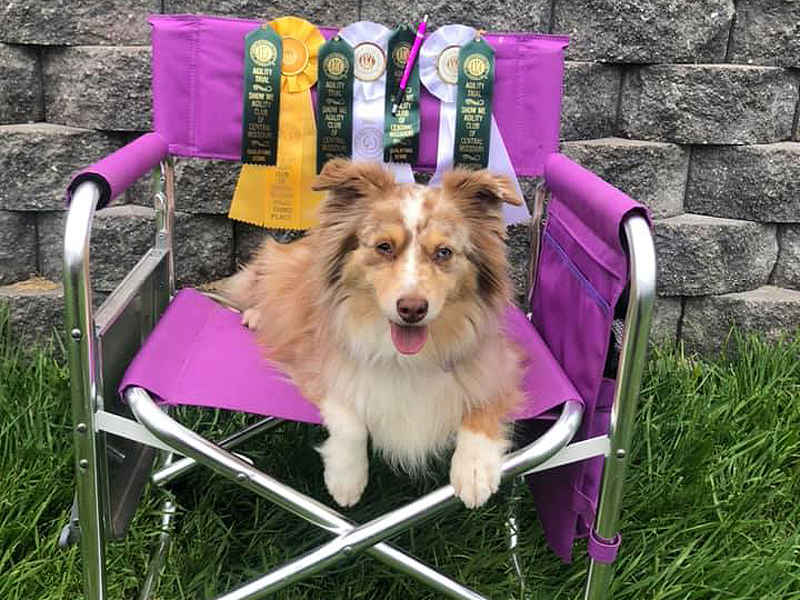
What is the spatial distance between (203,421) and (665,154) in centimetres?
188

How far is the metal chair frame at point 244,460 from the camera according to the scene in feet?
4.85

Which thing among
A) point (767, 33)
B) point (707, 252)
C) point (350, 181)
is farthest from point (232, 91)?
point (767, 33)

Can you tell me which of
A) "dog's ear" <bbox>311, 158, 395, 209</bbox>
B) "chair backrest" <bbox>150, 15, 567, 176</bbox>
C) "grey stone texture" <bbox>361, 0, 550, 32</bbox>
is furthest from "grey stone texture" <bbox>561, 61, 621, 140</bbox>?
"dog's ear" <bbox>311, 158, 395, 209</bbox>

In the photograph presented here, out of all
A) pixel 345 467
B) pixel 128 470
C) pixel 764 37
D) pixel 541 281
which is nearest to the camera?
pixel 345 467

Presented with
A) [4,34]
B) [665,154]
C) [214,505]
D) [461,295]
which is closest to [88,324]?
[461,295]

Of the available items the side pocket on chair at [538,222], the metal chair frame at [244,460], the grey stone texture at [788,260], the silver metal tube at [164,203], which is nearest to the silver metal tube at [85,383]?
the metal chair frame at [244,460]

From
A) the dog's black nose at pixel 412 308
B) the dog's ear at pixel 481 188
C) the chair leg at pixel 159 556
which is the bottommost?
the chair leg at pixel 159 556

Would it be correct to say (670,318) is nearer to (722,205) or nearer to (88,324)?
(722,205)

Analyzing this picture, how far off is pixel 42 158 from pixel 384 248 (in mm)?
1567

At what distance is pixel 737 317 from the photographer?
119 inches

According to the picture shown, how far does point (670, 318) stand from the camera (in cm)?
305

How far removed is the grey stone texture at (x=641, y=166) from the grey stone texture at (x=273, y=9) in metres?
0.90

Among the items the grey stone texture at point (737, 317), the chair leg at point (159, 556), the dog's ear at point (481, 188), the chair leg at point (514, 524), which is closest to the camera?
the dog's ear at point (481, 188)

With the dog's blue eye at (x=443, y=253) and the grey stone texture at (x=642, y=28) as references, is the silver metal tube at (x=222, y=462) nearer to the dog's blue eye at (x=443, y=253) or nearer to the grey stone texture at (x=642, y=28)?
the dog's blue eye at (x=443, y=253)
